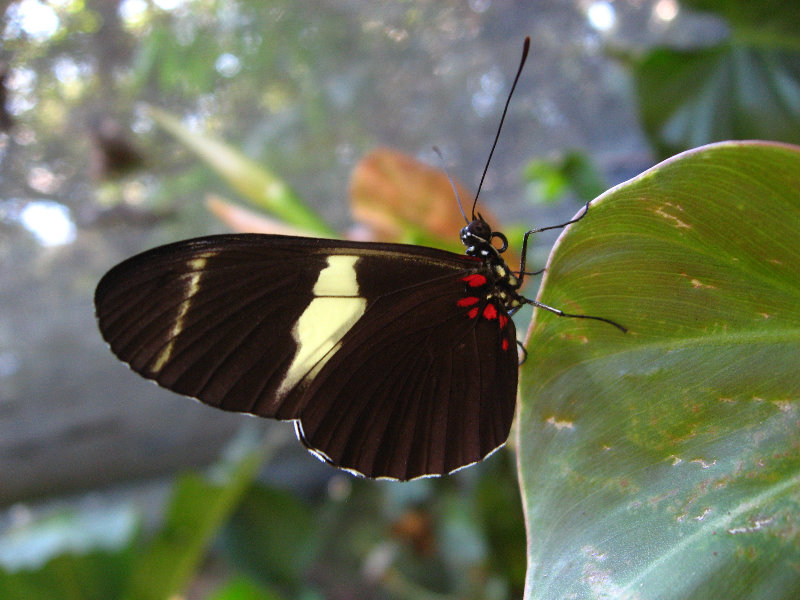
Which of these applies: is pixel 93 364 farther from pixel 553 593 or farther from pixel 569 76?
pixel 553 593

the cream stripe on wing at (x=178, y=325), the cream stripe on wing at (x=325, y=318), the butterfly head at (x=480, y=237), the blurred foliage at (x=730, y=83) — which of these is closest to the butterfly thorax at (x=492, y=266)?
the butterfly head at (x=480, y=237)

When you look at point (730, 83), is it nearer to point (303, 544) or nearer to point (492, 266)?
point (492, 266)

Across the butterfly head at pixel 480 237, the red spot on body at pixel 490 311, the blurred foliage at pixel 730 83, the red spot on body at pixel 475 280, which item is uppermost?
the blurred foliage at pixel 730 83

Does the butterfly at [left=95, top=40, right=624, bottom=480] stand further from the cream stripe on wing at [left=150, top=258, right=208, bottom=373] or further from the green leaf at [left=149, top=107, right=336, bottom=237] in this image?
the green leaf at [left=149, top=107, right=336, bottom=237]

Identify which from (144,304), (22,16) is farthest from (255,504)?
(22,16)

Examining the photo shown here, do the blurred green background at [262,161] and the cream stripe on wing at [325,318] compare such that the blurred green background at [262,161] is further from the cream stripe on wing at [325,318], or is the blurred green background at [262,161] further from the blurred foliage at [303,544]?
the cream stripe on wing at [325,318]

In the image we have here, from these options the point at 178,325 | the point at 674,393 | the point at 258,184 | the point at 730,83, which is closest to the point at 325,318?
the point at 178,325

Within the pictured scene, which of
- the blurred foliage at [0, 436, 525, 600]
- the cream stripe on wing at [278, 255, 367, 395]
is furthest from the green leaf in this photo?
the blurred foliage at [0, 436, 525, 600]
